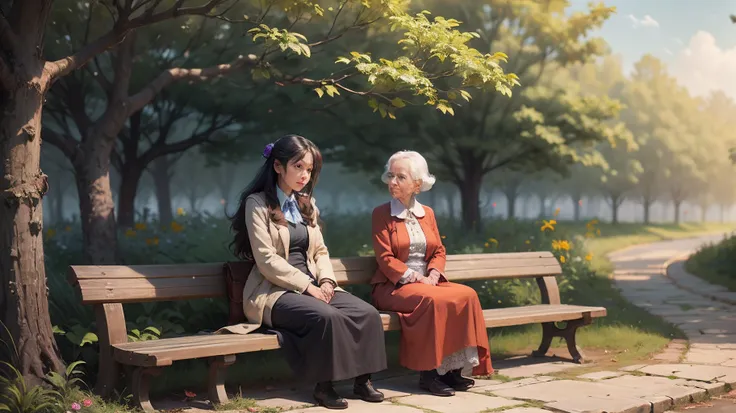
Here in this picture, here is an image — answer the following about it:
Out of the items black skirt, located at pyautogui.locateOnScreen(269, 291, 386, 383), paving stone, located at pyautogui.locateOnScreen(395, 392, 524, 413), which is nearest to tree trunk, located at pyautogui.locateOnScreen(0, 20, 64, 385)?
black skirt, located at pyautogui.locateOnScreen(269, 291, 386, 383)

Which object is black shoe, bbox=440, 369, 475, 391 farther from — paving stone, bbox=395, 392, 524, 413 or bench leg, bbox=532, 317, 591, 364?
bench leg, bbox=532, 317, 591, 364

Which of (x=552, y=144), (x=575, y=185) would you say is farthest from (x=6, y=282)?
(x=575, y=185)

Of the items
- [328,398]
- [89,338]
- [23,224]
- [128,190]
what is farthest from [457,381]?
[128,190]

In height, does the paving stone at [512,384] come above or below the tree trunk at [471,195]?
below

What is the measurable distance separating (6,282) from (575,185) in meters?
42.1

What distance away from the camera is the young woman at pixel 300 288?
5.46 metres

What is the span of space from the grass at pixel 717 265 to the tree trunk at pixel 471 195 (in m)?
4.25

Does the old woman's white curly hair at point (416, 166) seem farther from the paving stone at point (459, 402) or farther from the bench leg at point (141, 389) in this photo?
the bench leg at point (141, 389)

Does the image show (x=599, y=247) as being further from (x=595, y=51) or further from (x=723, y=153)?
(x=723, y=153)

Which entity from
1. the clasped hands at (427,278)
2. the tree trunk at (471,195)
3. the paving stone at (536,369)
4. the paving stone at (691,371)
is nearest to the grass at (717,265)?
the tree trunk at (471,195)

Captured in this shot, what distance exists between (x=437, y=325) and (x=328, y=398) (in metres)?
0.99

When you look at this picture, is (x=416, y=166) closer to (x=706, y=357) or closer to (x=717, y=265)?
(x=706, y=357)

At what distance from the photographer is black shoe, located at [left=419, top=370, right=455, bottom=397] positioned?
590 cm

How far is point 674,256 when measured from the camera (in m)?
21.7
